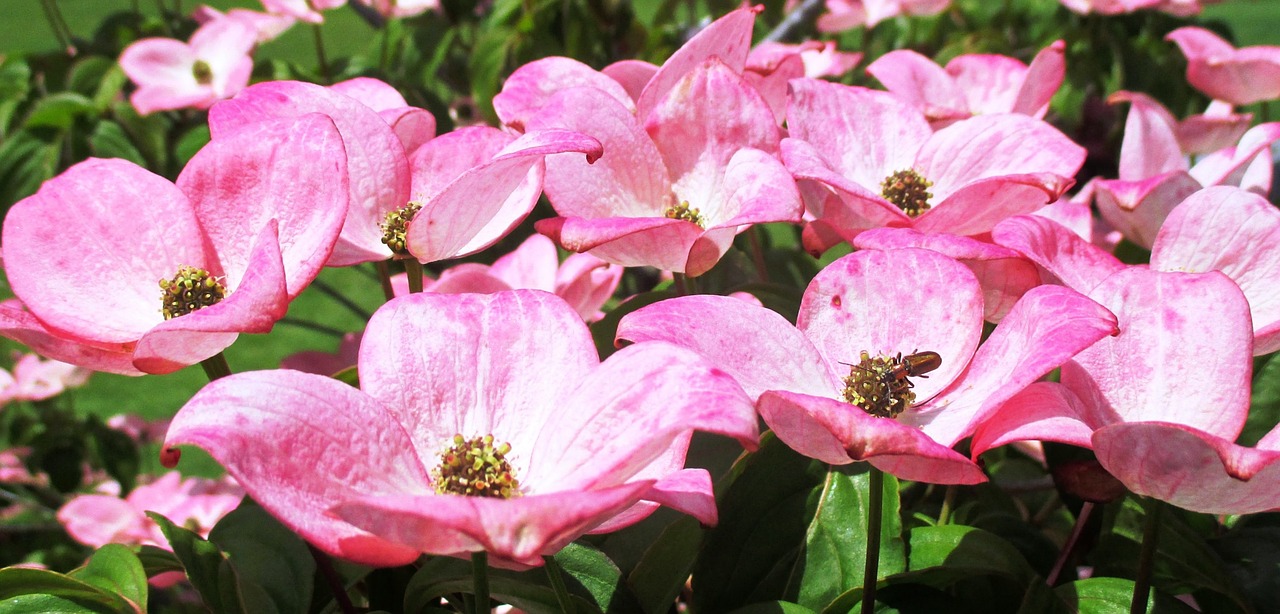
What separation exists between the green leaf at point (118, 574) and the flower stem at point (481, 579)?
0.62ft

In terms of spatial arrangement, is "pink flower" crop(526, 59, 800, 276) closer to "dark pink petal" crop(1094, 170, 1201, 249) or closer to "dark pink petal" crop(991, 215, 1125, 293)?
"dark pink petal" crop(991, 215, 1125, 293)

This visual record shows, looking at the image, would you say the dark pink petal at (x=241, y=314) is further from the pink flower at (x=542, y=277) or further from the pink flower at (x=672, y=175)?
the pink flower at (x=542, y=277)

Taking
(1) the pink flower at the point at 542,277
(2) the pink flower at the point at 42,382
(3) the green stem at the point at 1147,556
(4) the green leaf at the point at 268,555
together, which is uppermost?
(1) the pink flower at the point at 542,277

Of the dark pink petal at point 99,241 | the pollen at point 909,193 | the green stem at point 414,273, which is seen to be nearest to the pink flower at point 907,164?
the pollen at point 909,193

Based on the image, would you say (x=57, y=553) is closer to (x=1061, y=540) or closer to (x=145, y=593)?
(x=145, y=593)

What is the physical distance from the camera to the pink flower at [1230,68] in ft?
3.64

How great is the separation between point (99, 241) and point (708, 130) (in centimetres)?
32

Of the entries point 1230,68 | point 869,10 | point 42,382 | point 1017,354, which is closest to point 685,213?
point 1017,354

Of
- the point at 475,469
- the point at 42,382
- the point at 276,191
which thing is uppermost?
the point at 276,191

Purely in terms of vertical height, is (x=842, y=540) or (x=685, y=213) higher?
(x=685, y=213)

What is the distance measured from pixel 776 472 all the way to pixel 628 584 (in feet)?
0.34

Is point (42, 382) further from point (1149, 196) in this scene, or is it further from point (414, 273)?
point (1149, 196)

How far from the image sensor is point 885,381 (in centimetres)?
53

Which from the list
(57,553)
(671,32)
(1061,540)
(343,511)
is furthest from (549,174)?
(57,553)
